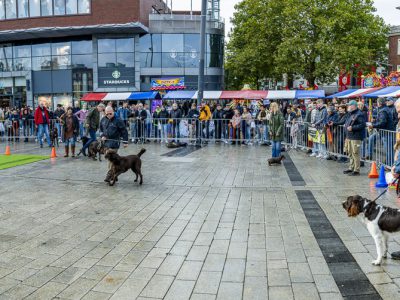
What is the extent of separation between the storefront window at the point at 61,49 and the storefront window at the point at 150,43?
628 centimetres

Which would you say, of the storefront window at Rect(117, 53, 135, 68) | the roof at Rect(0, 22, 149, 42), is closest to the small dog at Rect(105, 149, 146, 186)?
the roof at Rect(0, 22, 149, 42)

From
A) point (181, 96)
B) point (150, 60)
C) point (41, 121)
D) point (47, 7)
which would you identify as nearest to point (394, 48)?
point (150, 60)

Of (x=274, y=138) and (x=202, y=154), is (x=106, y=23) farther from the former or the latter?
(x=274, y=138)

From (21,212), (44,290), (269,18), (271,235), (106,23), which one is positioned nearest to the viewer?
(44,290)

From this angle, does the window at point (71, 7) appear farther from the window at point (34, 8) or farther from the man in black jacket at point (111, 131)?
the man in black jacket at point (111, 131)

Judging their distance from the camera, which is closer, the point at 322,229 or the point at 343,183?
the point at 322,229

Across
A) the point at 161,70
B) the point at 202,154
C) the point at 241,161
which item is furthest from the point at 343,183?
the point at 161,70

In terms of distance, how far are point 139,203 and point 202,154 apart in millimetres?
7744

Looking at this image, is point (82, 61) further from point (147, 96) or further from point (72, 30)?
point (147, 96)

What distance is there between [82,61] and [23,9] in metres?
6.66

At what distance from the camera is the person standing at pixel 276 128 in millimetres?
13148

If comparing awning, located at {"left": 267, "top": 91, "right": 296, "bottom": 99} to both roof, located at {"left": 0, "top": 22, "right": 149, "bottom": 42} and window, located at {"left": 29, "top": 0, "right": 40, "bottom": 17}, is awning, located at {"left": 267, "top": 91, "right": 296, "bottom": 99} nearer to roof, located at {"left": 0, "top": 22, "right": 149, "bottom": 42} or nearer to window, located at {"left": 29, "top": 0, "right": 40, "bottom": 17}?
roof, located at {"left": 0, "top": 22, "right": 149, "bottom": 42}

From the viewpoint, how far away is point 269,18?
38.6 metres

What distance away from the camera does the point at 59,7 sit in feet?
121
